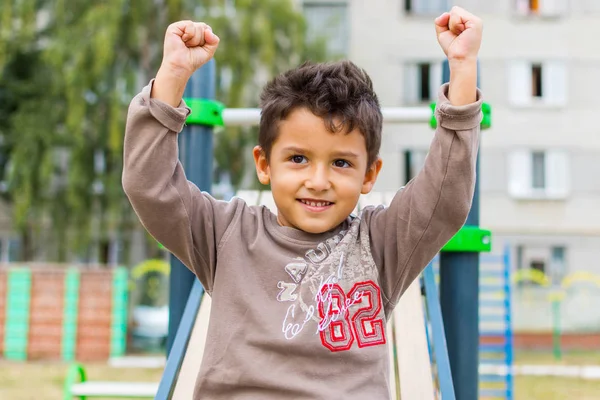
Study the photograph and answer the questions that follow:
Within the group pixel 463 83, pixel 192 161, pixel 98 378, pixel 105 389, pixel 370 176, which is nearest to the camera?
pixel 463 83

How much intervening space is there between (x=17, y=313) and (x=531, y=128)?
1083 cm

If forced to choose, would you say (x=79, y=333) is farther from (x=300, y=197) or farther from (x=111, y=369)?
(x=300, y=197)

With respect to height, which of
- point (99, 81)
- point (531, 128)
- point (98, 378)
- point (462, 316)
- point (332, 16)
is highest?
point (332, 16)

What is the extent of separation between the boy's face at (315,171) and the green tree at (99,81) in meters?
11.1

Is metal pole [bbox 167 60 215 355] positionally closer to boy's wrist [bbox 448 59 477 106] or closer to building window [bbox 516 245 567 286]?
boy's wrist [bbox 448 59 477 106]

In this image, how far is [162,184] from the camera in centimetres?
147

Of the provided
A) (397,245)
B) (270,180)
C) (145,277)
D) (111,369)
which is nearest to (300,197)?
(270,180)

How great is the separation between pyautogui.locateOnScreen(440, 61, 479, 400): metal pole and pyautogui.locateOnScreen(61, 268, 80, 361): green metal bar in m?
9.12

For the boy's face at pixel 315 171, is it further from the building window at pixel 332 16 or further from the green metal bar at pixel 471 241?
the building window at pixel 332 16

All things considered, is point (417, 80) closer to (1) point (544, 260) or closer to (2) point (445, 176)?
(1) point (544, 260)

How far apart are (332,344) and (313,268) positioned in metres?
0.17

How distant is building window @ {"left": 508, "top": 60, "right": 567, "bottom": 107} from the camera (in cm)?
1566

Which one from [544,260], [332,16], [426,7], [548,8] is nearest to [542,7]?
[548,8]

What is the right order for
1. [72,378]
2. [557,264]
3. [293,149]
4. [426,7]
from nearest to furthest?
[293,149]
[72,378]
[557,264]
[426,7]
